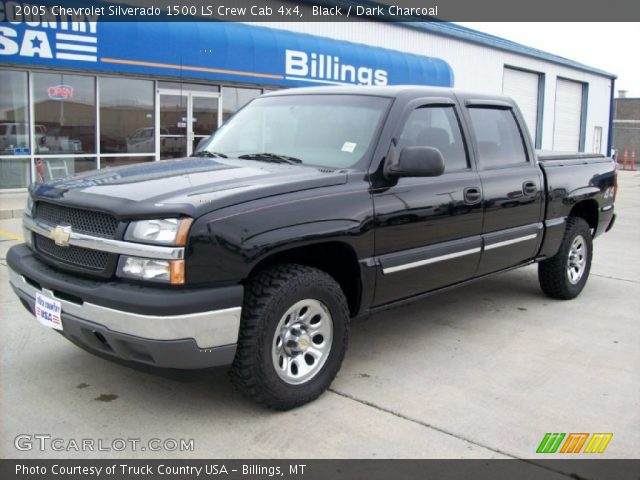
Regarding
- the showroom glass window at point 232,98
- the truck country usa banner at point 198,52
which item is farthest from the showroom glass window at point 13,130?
the showroom glass window at point 232,98

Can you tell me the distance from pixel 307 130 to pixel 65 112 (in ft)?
35.1

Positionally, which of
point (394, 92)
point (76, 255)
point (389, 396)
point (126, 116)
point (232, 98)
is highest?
point (232, 98)

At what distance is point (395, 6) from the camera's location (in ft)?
70.8

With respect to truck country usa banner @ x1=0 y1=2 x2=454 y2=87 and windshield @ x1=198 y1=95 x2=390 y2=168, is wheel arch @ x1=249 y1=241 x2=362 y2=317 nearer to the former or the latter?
windshield @ x1=198 y1=95 x2=390 y2=168

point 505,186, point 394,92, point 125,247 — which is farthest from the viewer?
point 505,186

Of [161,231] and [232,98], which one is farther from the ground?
[232,98]

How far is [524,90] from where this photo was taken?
30.0m

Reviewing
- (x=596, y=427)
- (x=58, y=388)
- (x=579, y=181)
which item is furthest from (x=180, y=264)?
(x=579, y=181)

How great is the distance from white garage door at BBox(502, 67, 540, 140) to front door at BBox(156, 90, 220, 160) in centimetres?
1661

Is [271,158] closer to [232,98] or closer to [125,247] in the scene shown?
[125,247]

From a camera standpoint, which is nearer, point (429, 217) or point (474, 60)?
point (429, 217)

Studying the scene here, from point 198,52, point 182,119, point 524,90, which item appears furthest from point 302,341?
point 524,90

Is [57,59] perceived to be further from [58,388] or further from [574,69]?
[574,69]

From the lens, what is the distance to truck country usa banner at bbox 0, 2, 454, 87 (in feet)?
39.7
